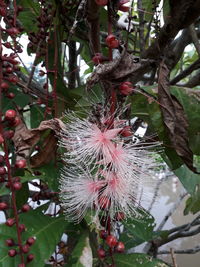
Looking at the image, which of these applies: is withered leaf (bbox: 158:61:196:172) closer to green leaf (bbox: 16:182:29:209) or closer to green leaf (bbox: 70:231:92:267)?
green leaf (bbox: 70:231:92:267)

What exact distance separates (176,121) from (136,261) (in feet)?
1.16

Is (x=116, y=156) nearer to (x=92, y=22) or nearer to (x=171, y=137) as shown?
(x=171, y=137)

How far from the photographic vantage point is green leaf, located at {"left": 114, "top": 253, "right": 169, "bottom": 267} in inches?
29.0

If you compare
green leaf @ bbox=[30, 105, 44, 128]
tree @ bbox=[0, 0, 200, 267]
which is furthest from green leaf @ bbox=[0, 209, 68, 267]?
green leaf @ bbox=[30, 105, 44, 128]

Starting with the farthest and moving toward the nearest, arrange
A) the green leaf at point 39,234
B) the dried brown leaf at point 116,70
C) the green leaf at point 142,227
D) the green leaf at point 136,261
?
the green leaf at point 142,227
the green leaf at point 136,261
the green leaf at point 39,234
the dried brown leaf at point 116,70

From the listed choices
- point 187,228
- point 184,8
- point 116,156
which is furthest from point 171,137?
point 187,228

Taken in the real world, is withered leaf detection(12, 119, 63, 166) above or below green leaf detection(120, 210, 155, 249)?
above

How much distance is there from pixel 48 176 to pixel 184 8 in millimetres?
413

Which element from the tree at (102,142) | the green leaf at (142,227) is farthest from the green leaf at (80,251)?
the green leaf at (142,227)

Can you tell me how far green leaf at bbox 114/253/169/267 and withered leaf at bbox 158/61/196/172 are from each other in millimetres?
277

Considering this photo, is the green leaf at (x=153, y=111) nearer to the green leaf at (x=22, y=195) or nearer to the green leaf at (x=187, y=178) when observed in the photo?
the green leaf at (x=187, y=178)

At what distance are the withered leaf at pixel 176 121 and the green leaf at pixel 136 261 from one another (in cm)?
28

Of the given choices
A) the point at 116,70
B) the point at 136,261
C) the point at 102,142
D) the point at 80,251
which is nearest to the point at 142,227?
the point at 136,261

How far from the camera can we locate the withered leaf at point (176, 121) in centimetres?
58
